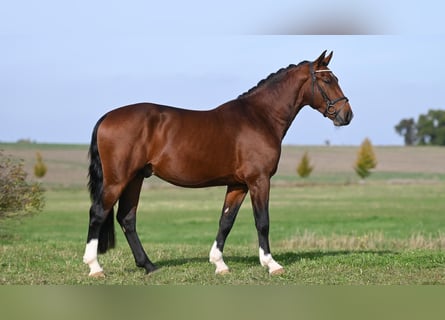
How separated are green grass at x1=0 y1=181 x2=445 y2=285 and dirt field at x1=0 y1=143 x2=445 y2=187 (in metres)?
13.2

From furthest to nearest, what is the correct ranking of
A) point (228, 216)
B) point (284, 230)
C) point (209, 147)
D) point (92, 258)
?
point (284, 230)
point (228, 216)
point (209, 147)
point (92, 258)

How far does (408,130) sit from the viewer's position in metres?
115

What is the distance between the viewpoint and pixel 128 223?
9891mm

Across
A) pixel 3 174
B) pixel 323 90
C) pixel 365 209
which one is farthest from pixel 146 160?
pixel 365 209

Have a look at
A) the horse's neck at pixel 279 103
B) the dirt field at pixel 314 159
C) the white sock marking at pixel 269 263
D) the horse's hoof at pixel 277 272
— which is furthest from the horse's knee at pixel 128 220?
the dirt field at pixel 314 159

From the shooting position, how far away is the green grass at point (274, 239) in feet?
A: 30.3

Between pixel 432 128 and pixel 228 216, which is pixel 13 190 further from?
pixel 432 128

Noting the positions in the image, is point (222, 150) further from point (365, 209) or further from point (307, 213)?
point (365, 209)

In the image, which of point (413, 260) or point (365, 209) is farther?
point (365, 209)

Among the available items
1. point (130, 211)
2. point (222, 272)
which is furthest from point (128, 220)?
point (222, 272)

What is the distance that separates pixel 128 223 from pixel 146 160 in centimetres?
104

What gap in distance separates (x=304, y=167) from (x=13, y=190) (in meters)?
75.5

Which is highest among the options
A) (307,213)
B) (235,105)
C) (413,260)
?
(235,105)

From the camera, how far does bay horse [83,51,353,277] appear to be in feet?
30.6
